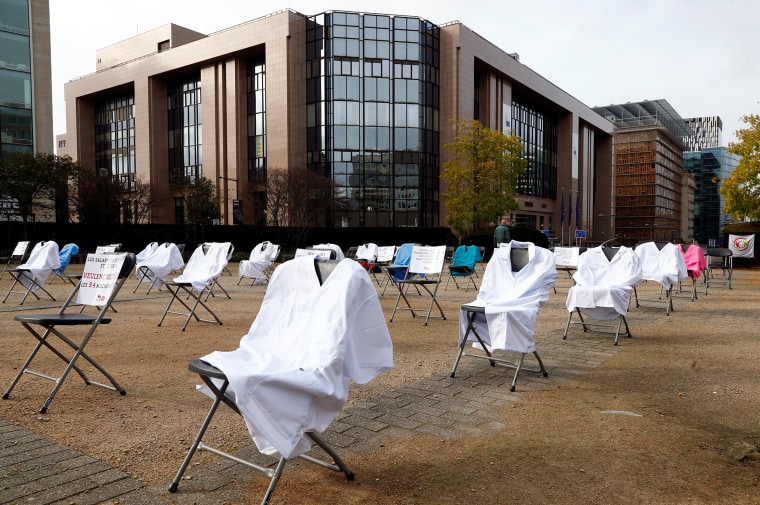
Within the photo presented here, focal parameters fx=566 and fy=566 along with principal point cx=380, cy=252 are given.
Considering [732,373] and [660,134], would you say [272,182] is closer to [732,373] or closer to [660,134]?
[732,373]

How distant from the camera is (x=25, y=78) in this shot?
33.8 m

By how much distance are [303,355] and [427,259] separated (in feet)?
20.0

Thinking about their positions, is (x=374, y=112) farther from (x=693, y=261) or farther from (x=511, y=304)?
(x=511, y=304)

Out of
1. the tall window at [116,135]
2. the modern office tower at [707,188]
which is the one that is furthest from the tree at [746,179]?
the modern office tower at [707,188]

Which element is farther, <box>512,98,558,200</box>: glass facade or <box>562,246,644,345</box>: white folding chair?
<box>512,98,558,200</box>: glass facade

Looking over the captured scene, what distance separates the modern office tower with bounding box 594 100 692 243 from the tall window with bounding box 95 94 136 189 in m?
68.4

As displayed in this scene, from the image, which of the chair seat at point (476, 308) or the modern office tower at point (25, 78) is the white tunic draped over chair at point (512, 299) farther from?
the modern office tower at point (25, 78)

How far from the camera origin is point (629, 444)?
345 cm

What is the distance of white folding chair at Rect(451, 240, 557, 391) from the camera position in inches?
185

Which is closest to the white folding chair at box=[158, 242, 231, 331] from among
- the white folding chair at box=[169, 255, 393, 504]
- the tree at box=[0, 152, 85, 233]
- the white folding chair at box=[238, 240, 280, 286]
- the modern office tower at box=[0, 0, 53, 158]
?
the white folding chair at box=[169, 255, 393, 504]

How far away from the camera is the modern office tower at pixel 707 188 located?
12119 centimetres

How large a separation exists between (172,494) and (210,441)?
733 mm

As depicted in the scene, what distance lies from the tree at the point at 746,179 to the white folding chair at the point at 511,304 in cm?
2725

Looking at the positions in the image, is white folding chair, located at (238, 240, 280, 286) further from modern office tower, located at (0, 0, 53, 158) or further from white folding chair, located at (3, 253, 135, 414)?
modern office tower, located at (0, 0, 53, 158)
